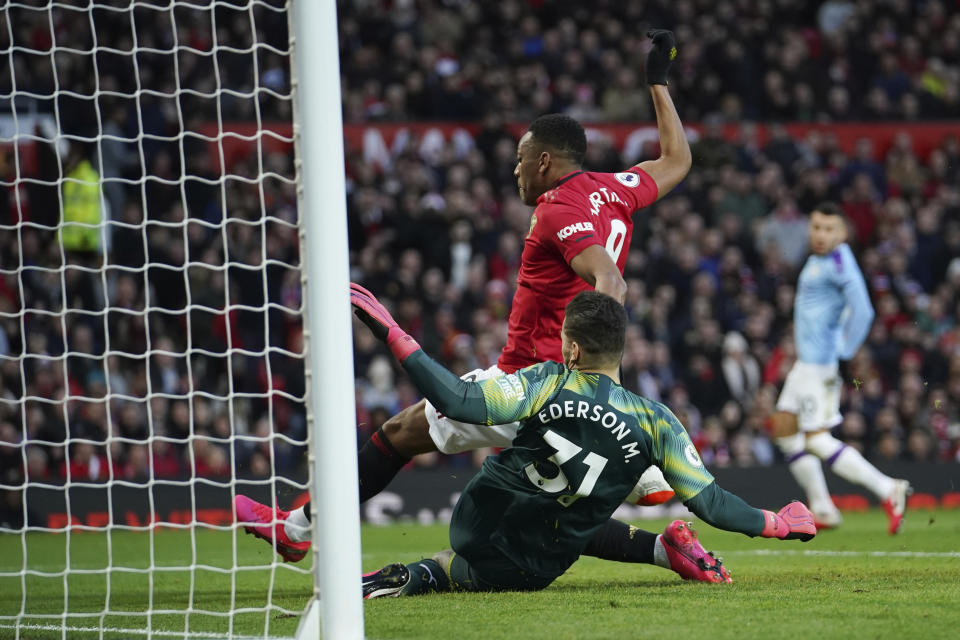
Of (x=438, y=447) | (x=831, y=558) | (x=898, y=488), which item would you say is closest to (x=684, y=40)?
(x=898, y=488)

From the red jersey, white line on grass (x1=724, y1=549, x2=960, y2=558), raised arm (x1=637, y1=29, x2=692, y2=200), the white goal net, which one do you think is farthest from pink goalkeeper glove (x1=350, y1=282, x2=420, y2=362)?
white line on grass (x1=724, y1=549, x2=960, y2=558)

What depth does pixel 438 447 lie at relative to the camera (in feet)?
18.7

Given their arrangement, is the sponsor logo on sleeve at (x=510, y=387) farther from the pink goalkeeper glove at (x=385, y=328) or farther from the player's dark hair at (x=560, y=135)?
the player's dark hair at (x=560, y=135)

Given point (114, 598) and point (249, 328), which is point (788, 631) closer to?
point (114, 598)

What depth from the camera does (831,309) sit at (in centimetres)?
1007

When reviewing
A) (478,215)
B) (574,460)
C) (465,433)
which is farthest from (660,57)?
(478,215)

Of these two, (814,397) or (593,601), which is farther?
(814,397)

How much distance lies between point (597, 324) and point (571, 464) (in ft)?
1.89

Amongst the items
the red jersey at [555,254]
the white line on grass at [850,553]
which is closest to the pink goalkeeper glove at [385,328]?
the red jersey at [555,254]

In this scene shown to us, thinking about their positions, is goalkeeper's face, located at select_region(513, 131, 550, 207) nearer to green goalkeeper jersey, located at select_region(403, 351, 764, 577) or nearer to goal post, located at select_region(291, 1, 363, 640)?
green goalkeeper jersey, located at select_region(403, 351, 764, 577)

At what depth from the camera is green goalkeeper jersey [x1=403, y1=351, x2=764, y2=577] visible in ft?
16.2

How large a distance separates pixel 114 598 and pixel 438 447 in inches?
70.2

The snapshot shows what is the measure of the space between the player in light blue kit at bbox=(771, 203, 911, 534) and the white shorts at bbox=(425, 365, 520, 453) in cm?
504

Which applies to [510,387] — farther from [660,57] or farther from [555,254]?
[660,57]
